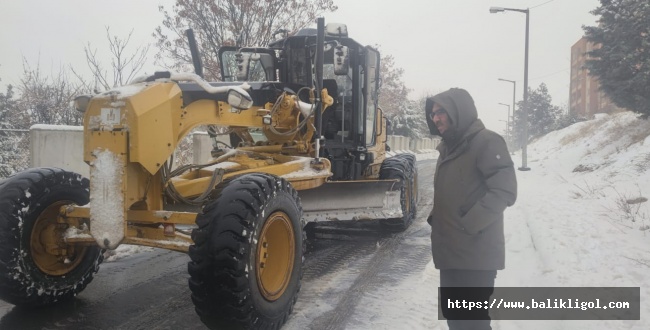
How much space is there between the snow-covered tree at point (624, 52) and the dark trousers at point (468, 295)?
42.9 ft

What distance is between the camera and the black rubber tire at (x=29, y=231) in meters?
3.73

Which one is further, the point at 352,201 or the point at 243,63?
the point at 243,63

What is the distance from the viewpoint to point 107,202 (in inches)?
136

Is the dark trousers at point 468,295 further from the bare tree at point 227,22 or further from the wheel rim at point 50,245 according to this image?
the bare tree at point 227,22

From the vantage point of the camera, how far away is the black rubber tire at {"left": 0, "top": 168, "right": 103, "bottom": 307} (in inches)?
147

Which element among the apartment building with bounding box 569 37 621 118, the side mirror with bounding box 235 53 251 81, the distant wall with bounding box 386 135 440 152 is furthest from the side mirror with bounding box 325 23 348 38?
the apartment building with bounding box 569 37 621 118

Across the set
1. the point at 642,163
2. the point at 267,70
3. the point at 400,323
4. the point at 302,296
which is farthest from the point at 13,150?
the point at 642,163

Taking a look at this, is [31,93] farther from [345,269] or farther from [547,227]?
[547,227]

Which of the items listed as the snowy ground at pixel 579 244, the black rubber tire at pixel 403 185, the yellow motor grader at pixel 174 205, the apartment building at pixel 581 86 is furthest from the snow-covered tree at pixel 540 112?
the yellow motor grader at pixel 174 205

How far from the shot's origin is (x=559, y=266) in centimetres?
490

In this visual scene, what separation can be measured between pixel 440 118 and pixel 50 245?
11.1ft

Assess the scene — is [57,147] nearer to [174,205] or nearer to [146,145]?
[174,205]

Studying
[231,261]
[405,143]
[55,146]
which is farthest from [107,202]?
[405,143]

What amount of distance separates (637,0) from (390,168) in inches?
459
